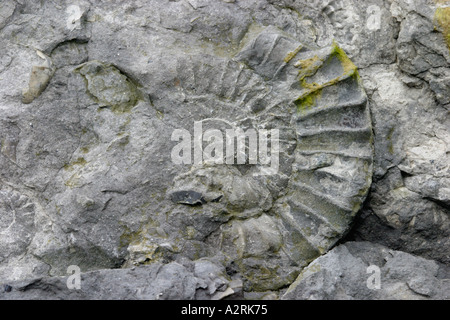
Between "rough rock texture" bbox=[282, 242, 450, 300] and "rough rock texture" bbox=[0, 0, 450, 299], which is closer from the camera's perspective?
"rough rock texture" bbox=[282, 242, 450, 300]

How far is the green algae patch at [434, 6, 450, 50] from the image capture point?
6.33 feet

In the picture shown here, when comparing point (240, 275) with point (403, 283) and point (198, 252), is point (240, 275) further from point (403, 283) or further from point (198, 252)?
point (403, 283)

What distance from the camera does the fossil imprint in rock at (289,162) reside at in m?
1.94

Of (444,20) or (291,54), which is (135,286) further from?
(444,20)

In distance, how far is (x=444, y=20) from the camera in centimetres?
193

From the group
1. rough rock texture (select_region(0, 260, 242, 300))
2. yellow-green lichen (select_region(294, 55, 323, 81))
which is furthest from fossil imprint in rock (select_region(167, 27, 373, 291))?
rough rock texture (select_region(0, 260, 242, 300))

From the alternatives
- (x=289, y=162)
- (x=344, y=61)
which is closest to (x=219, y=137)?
(x=289, y=162)

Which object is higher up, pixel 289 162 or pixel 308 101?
pixel 308 101

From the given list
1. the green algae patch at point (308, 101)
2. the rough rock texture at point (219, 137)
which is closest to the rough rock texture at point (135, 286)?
the rough rock texture at point (219, 137)

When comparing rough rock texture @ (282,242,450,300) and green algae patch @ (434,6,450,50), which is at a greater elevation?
green algae patch @ (434,6,450,50)

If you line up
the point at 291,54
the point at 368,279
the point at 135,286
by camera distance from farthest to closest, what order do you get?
the point at 291,54, the point at 368,279, the point at 135,286

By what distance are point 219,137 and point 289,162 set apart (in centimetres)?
26

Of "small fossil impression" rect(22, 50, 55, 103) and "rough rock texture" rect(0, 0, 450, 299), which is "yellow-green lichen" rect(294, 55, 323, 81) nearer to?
"rough rock texture" rect(0, 0, 450, 299)

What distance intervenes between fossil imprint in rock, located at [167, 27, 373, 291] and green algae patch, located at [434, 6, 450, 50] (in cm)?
33
